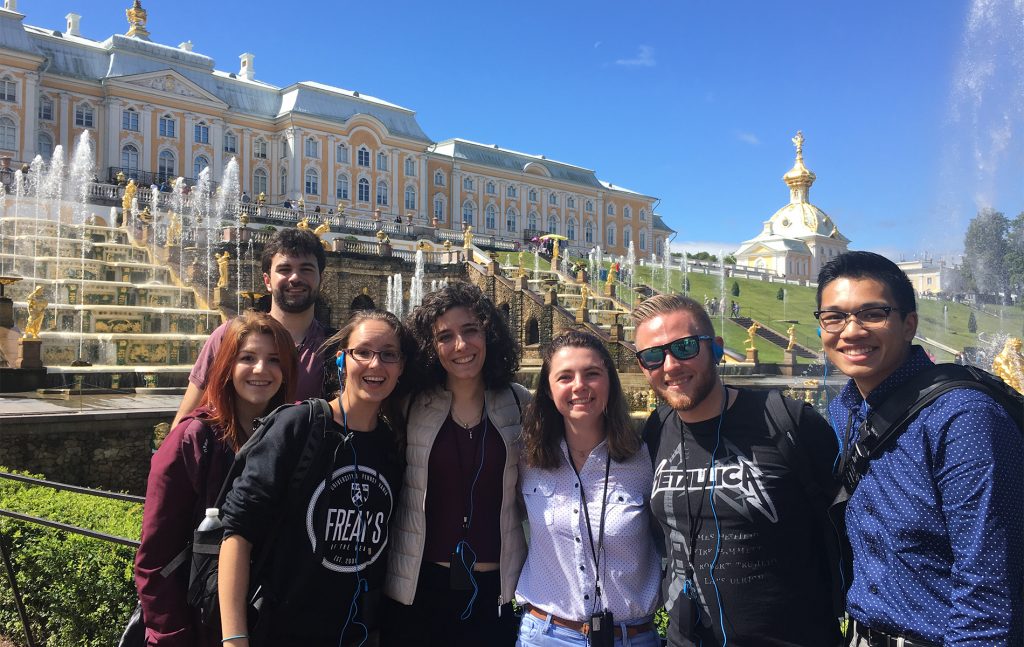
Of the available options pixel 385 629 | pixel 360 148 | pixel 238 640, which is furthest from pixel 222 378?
pixel 360 148

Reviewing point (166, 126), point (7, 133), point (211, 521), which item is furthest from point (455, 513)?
point (166, 126)

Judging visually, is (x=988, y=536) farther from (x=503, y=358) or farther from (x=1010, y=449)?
(x=503, y=358)

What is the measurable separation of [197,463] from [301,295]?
46.6 inches

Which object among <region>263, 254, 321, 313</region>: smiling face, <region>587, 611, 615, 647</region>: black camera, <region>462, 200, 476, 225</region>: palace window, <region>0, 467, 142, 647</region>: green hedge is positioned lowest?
<region>0, 467, 142, 647</region>: green hedge

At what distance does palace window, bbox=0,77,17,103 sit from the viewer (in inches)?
1614

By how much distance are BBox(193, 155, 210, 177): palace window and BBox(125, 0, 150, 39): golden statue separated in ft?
33.3

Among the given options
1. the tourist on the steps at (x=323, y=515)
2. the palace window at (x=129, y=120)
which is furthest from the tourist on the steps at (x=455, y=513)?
the palace window at (x=129, y=120)

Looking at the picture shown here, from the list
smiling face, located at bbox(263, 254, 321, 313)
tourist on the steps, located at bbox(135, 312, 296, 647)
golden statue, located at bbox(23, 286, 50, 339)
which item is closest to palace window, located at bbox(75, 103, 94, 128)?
golden statue, located at bbox(23, 286, 50, 339)

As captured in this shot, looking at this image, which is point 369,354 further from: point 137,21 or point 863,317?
point 137,21

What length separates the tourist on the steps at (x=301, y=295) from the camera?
12.0 ft

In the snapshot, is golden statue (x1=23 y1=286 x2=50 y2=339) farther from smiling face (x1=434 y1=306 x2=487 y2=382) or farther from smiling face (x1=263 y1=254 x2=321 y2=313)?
smiling face (x1=434 y1=306 x2=487 y2=382)

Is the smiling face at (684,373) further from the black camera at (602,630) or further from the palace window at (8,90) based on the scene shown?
the palace window at (8,90)

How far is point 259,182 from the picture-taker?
172ft

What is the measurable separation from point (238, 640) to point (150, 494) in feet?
2.33
